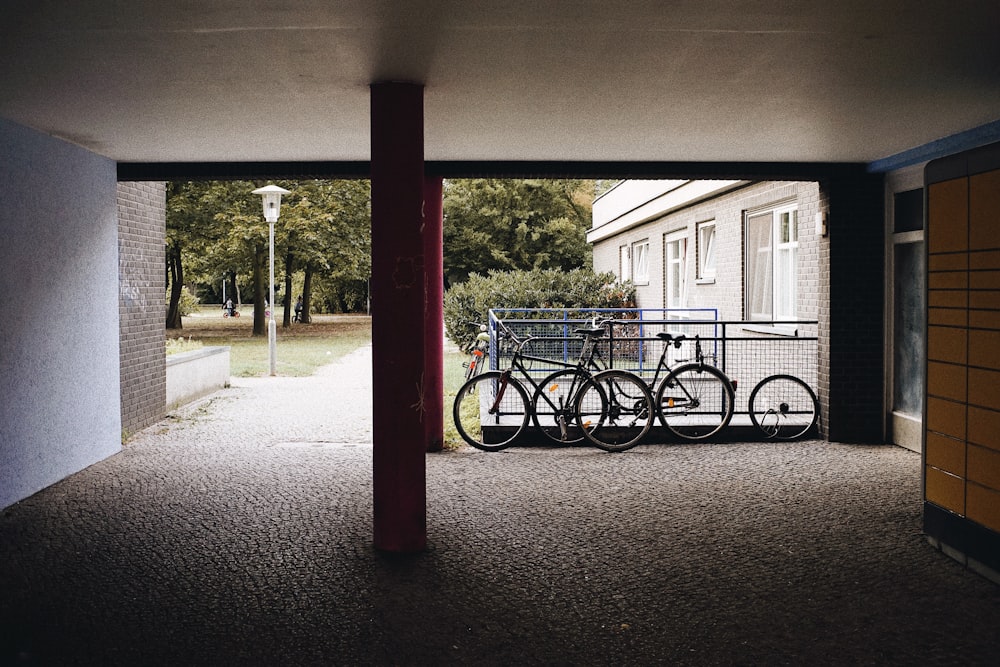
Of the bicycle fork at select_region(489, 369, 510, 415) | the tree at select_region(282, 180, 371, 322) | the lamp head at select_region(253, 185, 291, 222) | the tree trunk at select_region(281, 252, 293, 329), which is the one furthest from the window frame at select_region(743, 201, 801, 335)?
the tree trunk at select_region(281, 252, 293, 329)

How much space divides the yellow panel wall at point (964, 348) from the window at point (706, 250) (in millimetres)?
9582

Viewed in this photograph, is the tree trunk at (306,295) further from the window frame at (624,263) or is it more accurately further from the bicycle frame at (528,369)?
the bicycle frame at (528,369)

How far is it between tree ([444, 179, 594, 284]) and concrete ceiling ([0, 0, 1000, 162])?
97.7 ft

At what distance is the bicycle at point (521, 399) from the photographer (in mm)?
8586

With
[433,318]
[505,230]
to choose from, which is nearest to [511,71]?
[433,318]

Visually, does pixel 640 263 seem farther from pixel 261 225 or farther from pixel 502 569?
pixel 502 569

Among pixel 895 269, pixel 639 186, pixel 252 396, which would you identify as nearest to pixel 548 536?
pixel 895 269

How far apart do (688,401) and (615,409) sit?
2.77 ft

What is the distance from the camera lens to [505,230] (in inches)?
1507

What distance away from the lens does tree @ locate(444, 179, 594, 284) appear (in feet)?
123

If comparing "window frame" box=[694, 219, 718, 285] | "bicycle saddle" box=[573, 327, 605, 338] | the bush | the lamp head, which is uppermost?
the lamp head

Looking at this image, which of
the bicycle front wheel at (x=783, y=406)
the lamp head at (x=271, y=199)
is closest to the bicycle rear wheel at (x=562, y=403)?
the bicycle front wheel at (x=783, y=406)

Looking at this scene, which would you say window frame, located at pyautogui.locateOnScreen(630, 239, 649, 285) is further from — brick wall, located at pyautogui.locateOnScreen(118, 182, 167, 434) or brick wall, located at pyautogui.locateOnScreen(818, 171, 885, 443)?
brick wall, located at pyautogui.locateOnScreen(118, 182, 167, 434)

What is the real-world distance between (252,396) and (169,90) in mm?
8129
